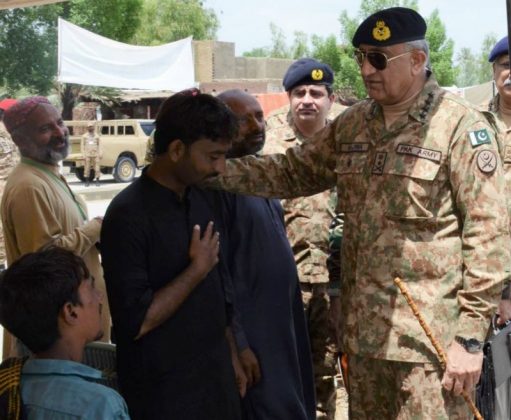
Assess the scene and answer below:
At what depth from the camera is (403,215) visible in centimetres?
283

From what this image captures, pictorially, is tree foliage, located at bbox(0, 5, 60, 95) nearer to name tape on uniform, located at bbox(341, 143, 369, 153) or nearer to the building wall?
the building wall

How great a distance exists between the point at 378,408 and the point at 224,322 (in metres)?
0.69

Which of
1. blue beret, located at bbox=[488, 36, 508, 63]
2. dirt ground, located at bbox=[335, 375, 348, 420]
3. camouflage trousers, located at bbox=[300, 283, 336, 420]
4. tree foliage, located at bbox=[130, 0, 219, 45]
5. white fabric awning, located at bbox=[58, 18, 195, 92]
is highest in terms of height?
tree foliage, located at bbox=[130, 0, 219, 45]

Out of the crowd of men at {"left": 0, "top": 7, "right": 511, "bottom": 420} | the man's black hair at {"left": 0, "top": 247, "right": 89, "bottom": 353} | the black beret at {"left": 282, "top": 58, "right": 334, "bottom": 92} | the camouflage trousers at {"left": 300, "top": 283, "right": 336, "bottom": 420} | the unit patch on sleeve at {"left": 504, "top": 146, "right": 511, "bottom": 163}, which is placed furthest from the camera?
the black beret at {"left": 282, "top": 58, "right": 334, "bottom": 92}

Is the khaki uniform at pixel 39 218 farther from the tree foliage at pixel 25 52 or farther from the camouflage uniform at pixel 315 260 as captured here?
the tree foliage at pixel 25 52

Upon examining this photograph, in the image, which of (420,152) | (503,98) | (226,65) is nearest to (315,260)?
(503,98)

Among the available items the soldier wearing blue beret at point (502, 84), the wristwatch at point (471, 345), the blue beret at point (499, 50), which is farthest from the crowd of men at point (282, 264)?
the blue beret at point (499, 50)

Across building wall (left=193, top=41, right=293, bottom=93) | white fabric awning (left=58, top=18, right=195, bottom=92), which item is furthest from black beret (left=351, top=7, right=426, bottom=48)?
building wall (left=193, top=41, right=293, bottom=93)

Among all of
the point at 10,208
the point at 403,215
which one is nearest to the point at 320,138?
the point at 403,215

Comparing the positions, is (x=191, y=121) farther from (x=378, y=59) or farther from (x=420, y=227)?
Answer: (x=420, y=227)

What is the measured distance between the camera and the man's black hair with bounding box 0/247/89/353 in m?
2.15

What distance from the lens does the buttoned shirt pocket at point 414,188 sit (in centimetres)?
281

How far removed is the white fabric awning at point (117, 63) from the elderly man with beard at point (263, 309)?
45.1 ft

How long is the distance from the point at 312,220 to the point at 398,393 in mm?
1537
